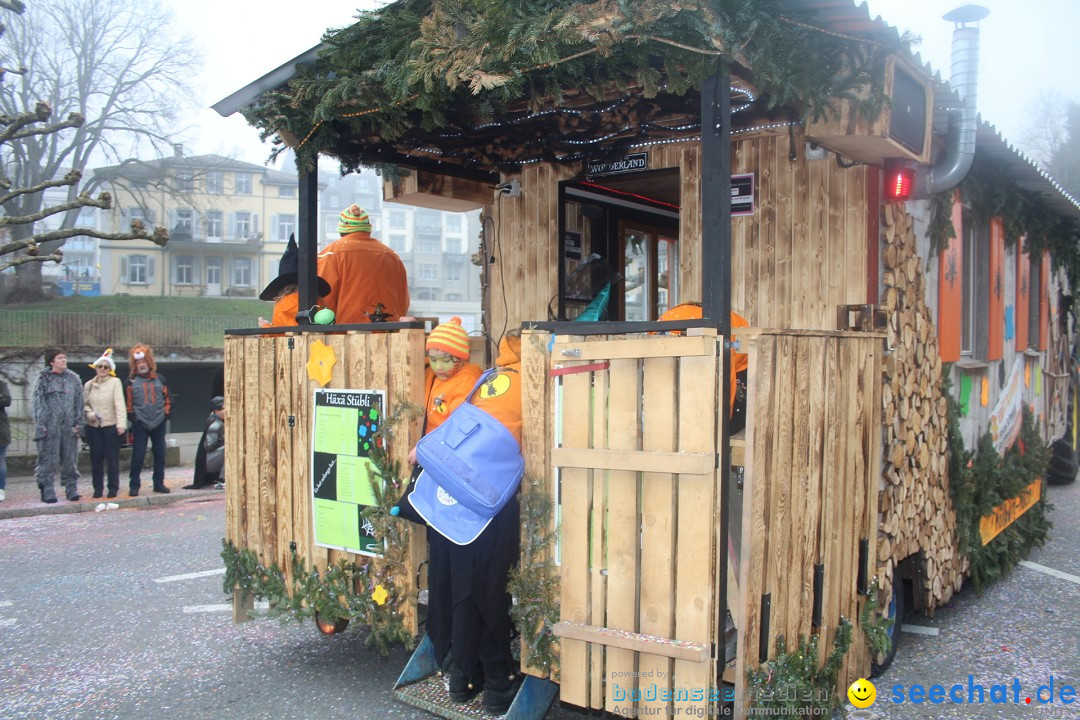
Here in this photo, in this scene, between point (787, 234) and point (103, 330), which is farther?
point (103, 330)

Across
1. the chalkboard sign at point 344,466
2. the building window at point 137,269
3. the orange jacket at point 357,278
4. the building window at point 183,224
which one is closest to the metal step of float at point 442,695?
the chalkboard sign at point 344,466

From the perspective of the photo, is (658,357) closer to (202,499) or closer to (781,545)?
(781,545)

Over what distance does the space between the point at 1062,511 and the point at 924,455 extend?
230 inches

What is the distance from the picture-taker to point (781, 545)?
3725mm

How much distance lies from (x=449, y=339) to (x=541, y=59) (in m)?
1.40

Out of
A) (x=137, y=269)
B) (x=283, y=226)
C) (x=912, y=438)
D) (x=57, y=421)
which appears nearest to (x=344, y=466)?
(x=912, y=438)

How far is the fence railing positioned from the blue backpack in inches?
657

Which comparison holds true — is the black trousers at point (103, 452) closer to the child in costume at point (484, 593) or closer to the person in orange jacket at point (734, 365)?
the child in costume at point (484, 593)

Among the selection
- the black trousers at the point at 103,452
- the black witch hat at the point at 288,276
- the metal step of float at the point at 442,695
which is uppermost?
the black witch hat at the point at 288,276

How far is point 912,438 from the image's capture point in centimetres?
522

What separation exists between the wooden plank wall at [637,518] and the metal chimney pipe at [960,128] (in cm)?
304

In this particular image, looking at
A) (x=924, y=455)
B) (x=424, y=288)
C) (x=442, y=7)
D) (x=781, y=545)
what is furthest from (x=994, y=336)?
(x=424, y=288)

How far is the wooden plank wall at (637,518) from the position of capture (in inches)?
134

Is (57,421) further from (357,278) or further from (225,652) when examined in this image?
(225,652)
